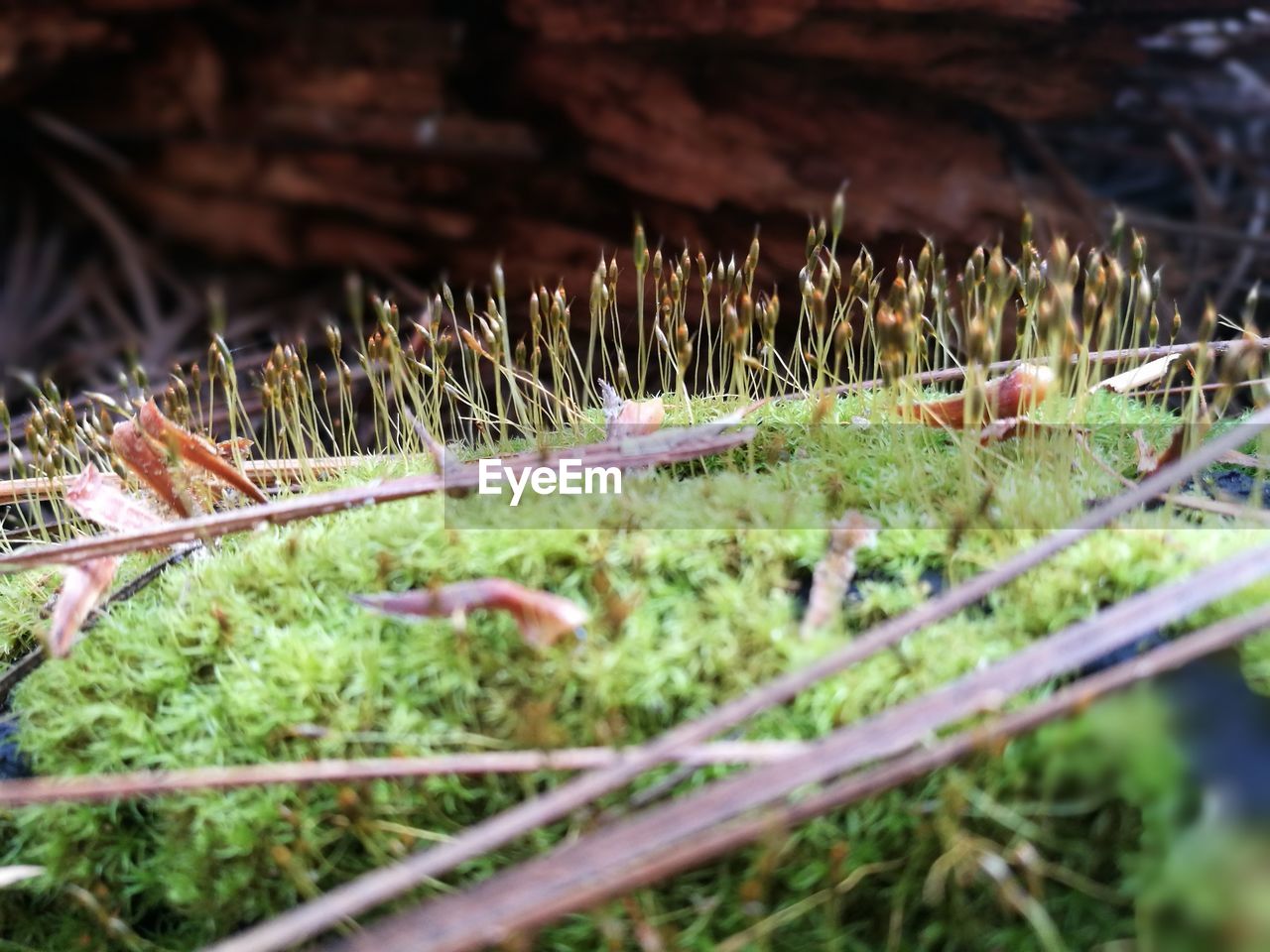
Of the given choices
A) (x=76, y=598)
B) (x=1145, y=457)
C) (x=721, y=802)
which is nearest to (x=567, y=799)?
(x=721, y=802)

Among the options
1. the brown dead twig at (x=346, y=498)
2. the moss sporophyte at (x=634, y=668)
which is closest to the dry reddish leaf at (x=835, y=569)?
the moss sporophyte at (x=634, y=668)

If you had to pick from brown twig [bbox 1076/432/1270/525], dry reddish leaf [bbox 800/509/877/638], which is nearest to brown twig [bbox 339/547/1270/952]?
dry reddish leaf [bbox 800/509/877/638]

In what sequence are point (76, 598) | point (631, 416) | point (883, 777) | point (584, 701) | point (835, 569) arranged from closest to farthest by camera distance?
point (883, 777) < point (584, 701) < point (835, 569) < point (76, 598) < point (631, 416)

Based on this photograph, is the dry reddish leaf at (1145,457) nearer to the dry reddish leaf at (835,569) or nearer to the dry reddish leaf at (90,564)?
the dry reddish leaf at (835,569)

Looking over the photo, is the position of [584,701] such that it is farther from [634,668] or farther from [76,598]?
[76,598]

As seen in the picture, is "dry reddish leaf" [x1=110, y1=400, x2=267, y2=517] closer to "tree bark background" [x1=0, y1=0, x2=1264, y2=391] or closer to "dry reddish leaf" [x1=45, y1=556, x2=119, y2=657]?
"dry reddish leaf" [x1=45, y1=556, x2=119, y2=657]

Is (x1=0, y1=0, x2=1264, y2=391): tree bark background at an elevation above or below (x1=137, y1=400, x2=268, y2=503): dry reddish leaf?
above
